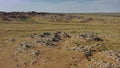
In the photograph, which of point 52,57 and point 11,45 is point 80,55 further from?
point 11,45

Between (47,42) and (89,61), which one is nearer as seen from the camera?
(89,61)

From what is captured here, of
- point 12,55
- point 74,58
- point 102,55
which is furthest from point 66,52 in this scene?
point 12,55

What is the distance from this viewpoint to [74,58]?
4678cm

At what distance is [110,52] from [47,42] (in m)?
14.5

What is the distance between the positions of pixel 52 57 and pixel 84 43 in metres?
11.2

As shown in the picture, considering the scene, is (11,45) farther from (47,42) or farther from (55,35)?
(55,35)

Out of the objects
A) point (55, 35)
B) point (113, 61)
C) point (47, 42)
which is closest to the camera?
point (113, 61)

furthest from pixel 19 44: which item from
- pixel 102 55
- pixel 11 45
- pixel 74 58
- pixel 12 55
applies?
pixel 102 55

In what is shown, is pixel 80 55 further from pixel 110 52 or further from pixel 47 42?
pixel 47 42

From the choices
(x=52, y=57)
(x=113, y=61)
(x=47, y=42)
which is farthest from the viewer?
(x=47, y=42)

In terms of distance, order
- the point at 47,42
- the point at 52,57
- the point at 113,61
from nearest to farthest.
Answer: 1. the point at 113,61
2. the point at 52,57
3. the point at 47,42

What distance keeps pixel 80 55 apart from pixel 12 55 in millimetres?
13507

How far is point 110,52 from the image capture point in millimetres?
47688

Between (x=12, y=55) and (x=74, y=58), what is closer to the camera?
(x=74, y=58)
